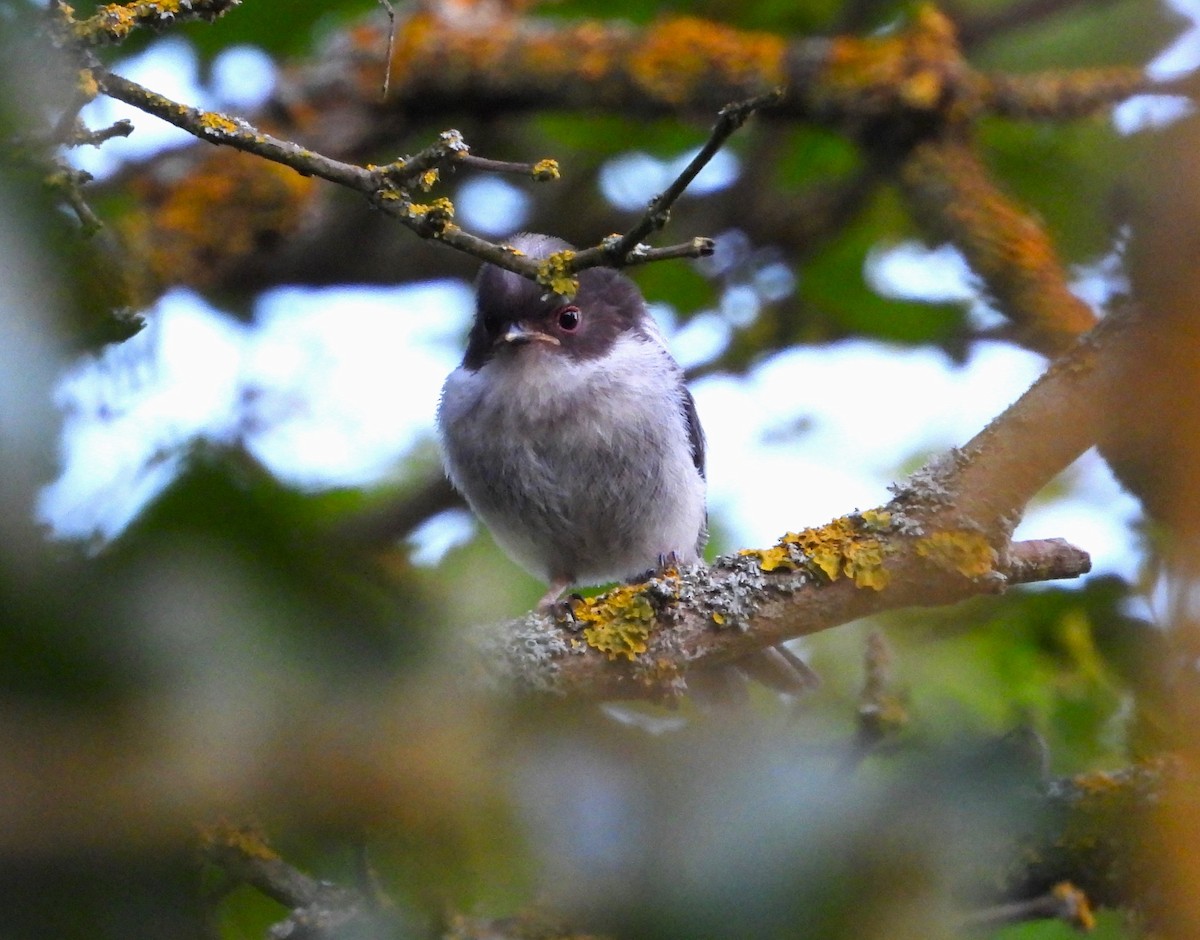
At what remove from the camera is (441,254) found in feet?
17.3

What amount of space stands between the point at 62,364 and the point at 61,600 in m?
0.24

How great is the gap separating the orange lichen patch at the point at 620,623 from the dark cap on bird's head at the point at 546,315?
5.61ft

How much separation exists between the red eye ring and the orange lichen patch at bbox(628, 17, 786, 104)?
103cm

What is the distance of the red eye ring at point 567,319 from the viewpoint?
469 cm

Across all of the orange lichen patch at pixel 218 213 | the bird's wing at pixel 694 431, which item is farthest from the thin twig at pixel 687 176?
the orange lichen patch at pixel 218 213

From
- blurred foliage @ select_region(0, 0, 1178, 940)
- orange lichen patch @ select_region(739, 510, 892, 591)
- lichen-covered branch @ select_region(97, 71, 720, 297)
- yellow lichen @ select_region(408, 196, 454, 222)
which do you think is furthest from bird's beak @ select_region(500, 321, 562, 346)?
yellow lichen @ select_region(408, 196, 454, 222)

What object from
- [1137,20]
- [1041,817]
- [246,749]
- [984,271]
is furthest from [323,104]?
[246,749]

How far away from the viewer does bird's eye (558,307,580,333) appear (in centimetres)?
469

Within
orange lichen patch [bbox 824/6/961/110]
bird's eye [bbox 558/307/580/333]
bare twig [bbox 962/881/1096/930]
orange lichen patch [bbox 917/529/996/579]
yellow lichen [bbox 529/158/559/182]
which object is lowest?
bare twig [bbox 962/881/1096/930]

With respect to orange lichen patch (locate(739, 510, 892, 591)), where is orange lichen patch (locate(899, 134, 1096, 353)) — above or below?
above

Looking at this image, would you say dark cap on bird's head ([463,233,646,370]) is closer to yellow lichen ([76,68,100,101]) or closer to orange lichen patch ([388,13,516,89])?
orange lichen patch ([388,13,516,89])

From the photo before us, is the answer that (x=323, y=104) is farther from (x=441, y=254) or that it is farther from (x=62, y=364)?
(x=62, y=364)

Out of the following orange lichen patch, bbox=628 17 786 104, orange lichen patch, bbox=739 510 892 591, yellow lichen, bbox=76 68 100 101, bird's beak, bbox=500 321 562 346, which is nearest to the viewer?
yellow lichen, bbox=76 68 100 101

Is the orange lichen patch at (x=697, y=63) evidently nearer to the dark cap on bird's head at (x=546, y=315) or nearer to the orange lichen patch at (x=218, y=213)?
the dark cap on bird's head at (x=546, y=315)
